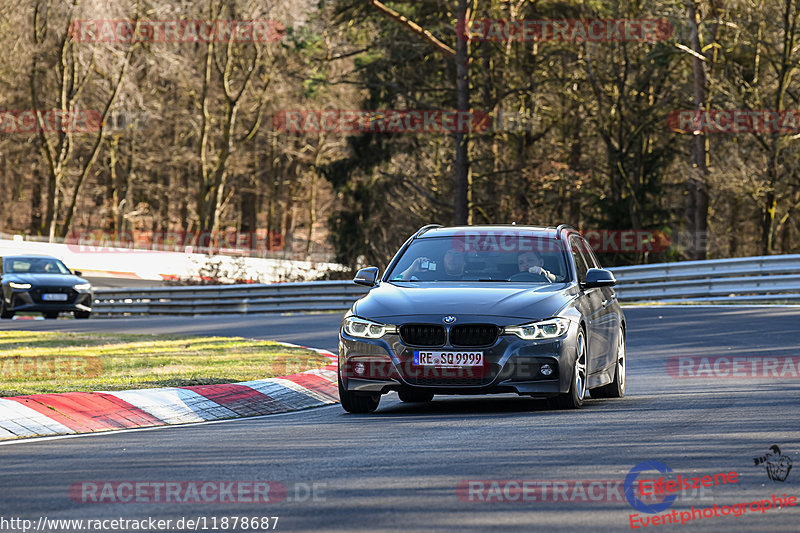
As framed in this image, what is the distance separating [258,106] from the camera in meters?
62.9

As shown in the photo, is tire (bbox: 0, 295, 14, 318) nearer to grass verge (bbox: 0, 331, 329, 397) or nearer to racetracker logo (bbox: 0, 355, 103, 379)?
grass verge (bbox: 0, 331, 329, 397)

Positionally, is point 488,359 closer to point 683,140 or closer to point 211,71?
point 683,140

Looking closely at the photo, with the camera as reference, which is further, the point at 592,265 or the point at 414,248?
the point at 592,265

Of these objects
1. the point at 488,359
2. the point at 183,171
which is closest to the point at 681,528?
the point at 488,359

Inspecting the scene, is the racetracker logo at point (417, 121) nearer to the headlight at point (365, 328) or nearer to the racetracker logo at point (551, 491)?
the headlight at point (365, 328)

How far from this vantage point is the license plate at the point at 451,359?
9578 mm

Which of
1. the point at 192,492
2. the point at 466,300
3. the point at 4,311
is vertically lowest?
the point at 4,311

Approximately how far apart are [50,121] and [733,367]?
49.8 meters

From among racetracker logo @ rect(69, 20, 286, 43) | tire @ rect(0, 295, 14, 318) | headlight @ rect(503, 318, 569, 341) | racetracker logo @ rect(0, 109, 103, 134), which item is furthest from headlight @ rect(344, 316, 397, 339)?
racetracker logo @ rect(0, 109, 103, 134)

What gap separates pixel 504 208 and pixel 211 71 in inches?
946

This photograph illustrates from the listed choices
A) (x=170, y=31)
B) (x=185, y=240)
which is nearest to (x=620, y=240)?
(x=170, y=31)

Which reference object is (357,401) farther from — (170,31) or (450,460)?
(170,31)

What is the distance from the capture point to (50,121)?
58.7 m

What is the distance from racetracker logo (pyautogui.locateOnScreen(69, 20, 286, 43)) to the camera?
54.3 metres
